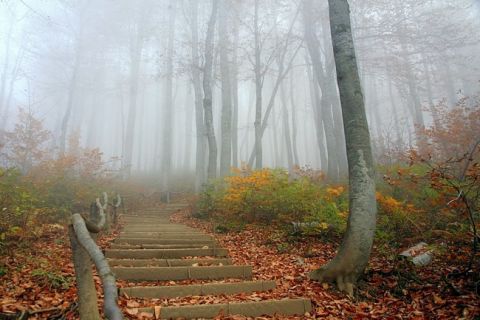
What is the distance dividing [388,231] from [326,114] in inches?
340

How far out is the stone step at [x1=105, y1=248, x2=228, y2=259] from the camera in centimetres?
573

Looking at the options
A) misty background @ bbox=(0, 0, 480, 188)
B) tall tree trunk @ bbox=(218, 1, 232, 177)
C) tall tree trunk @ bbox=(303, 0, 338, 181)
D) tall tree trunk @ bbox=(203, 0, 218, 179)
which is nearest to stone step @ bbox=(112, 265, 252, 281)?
misty background @ bbox=(0, 0, 480, 188)

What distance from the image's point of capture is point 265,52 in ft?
60.1

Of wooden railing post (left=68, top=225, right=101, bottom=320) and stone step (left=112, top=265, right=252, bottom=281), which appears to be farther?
stone step (left=112, top=265, right=252, bottom=281)

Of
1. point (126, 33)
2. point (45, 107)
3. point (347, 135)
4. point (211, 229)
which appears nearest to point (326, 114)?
point (211, 229)

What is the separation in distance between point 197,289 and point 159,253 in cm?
176

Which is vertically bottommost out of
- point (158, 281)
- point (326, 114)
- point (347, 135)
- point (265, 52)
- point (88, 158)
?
point (158, 281)

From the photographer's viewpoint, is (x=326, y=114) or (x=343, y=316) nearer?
(x=343, y=316)

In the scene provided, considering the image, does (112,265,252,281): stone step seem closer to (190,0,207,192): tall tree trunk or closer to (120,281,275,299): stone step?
(120,281,275,299): stone step

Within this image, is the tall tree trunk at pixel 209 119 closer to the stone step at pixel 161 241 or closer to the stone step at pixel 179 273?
the stone step at pixel 161 241

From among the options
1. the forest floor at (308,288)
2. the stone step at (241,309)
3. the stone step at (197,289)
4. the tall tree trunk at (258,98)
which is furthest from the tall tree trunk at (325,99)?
the stone step at (241,309)

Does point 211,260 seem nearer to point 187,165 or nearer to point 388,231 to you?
point 388,231

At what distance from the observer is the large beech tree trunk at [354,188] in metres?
4.55

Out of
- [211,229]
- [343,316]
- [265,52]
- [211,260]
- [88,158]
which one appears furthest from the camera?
[265,52]
